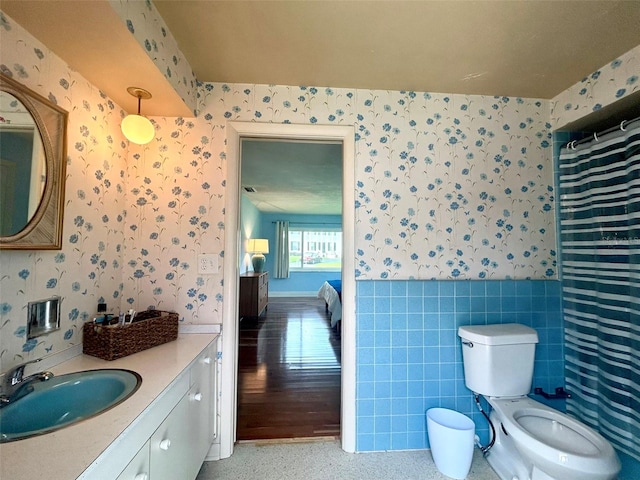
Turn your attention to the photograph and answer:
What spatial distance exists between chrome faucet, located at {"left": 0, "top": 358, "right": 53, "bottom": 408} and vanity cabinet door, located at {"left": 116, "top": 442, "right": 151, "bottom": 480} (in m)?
0.46

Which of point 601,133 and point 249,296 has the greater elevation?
point 601,133

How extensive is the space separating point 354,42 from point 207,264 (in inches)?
59.4

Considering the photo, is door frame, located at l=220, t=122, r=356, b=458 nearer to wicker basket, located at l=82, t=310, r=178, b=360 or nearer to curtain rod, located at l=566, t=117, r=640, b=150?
wicker basket, located at l=82, t=310, r=178, b=360

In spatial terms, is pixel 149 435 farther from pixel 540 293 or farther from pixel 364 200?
pixel 540 293

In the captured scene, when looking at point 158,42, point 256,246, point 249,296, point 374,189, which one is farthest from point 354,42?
point 256,246

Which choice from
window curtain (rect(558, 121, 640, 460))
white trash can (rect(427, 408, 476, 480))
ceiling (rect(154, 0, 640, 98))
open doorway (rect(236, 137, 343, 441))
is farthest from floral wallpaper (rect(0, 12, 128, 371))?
window curtain (rect(558, 121, 640, 460))

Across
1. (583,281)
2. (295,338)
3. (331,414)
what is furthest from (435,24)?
(295,338)

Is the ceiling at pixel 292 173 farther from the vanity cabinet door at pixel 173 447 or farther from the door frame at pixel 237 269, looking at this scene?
the vanity cabinet door at pixel 173 447

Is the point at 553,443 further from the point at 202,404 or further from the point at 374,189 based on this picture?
the point at 202,404

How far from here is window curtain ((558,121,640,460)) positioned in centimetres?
147

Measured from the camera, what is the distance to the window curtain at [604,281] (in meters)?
1.47

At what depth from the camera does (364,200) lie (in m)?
1.79

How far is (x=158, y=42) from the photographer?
1.24 meters

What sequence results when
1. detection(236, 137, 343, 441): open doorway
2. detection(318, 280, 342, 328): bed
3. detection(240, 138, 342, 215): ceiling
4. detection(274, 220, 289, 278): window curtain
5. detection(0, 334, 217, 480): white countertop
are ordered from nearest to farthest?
detection(0, 334, 217, 480): white countertop
detection(236, 137, 343, 441): open doorway
detection(240, 138, 342, 215): ceiling
detection(318, 280, 342, 328): bed
detection(274, 220, 289, 278): window curtain
